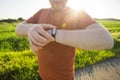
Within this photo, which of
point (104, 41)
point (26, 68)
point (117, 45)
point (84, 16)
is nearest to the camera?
point (104, 41)

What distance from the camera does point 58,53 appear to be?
2.09m

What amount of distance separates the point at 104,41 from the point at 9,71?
562 centimetres

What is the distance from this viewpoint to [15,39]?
23391mm

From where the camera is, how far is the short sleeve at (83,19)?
1889 mm

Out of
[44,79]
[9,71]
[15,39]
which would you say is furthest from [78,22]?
[15,39]

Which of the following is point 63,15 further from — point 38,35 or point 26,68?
point 26,68

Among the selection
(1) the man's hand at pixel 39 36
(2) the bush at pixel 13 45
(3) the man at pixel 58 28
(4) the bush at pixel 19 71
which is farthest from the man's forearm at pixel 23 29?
(2) the bush at pixel 13 45

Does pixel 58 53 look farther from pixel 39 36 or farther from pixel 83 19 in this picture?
pixel 39 36

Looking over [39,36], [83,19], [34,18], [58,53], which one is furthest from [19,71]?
[39,36]

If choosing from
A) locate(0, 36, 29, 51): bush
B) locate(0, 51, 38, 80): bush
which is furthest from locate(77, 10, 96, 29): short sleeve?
locate(0, 36, 29, 51): bush

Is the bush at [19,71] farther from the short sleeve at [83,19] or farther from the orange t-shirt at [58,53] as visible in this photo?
the short sleeve at [83,19]

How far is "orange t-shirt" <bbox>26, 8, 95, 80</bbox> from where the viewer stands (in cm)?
207

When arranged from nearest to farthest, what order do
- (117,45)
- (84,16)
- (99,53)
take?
1. (84,16)
2. (99,53)
3. (117,45)

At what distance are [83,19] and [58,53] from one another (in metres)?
0.37
